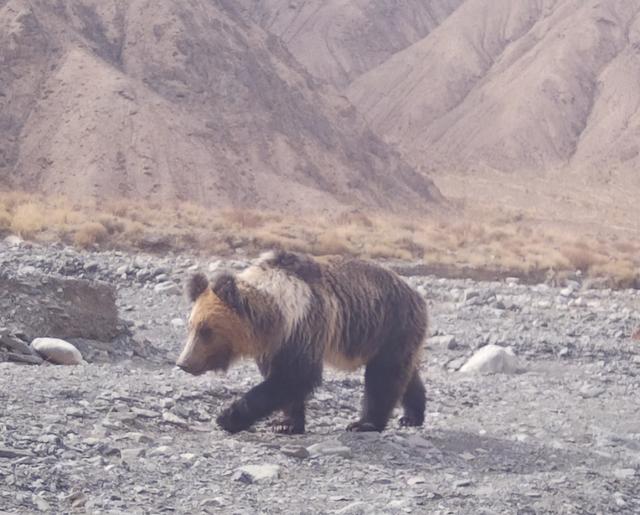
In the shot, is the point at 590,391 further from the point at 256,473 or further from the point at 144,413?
the point at 256,473

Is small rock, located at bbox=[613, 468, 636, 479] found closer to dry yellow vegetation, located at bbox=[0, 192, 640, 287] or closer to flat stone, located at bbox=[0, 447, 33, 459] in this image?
flat stone, located at bbox=[0, 447, 33, 459]

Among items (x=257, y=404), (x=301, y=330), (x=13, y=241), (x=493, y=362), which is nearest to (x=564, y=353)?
(x=493, y=362)

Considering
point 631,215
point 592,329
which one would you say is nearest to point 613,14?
point 631,215

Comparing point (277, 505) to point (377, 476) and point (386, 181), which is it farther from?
point (386, 181)

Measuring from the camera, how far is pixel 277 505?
627 centimetres

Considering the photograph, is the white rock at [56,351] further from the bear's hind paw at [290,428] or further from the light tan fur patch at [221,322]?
the light tan fur patch at [221,322]

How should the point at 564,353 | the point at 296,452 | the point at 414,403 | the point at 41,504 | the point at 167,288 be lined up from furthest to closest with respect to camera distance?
1. the point at 167,288
2. the point at 564,353
3. the point at 414,403
4. the point at 296,452
5. the point at 41,504

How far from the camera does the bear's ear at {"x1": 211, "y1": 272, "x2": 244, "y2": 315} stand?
7457 mm

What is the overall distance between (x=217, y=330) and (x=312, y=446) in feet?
3.31

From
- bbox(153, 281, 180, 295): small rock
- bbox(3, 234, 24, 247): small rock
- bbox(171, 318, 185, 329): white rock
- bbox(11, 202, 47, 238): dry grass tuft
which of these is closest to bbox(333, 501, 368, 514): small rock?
bbox(171, 318, 185, 329): white rock

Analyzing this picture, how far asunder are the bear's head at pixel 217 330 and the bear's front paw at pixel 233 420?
0.34 m

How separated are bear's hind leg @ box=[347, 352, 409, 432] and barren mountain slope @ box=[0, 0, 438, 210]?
30.6 meters

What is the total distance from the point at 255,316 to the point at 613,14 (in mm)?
90664

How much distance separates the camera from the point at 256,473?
22.3 feet
